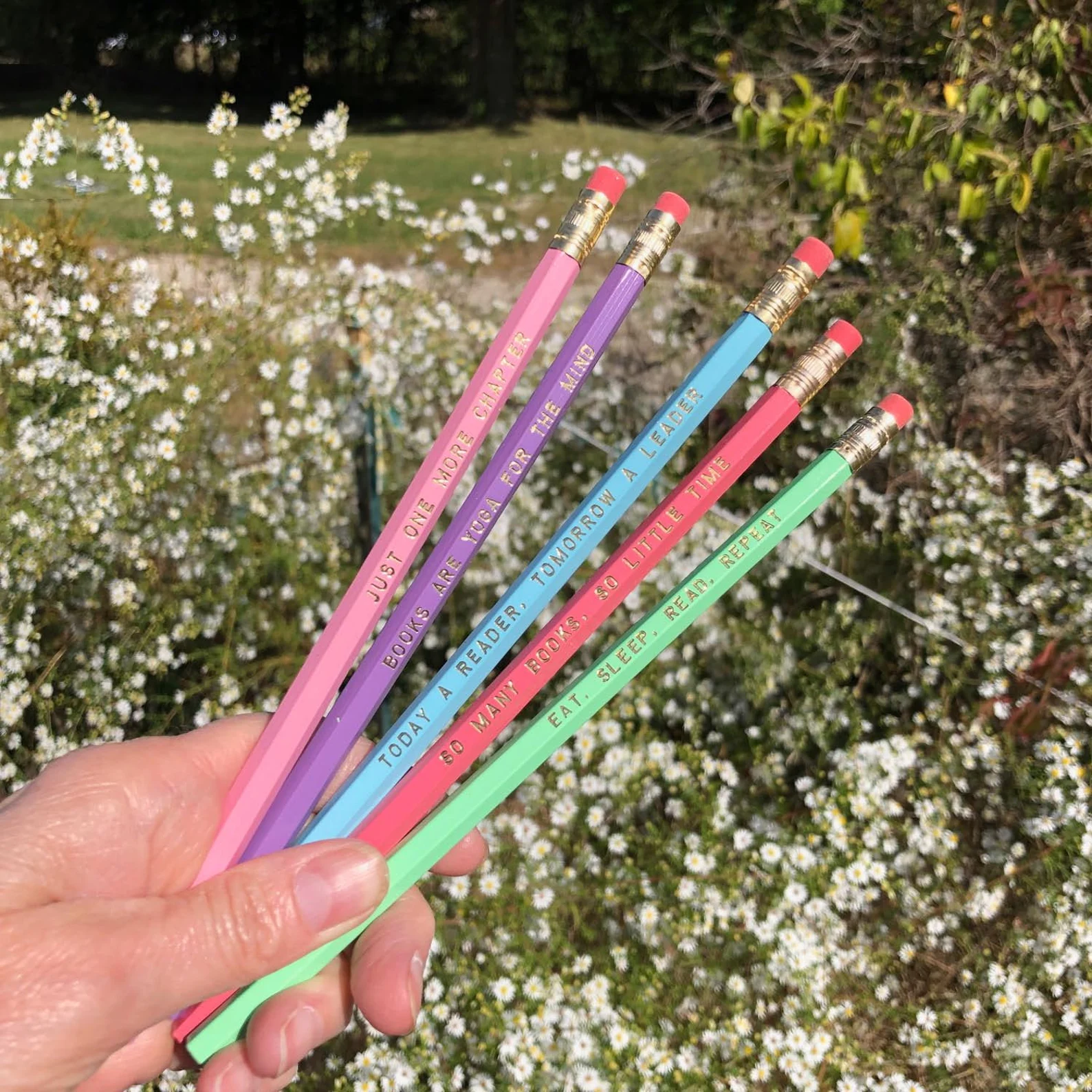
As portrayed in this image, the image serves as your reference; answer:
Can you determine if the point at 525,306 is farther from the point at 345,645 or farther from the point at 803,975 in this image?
the point at 803,975

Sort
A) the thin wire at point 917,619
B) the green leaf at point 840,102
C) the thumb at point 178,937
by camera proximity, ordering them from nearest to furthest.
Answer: the thumb at point 178,937
the thin wire at point 917,619
the green leaf at point 840,102

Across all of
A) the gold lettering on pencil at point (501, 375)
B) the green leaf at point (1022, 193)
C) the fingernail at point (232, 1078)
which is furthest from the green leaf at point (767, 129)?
the fingernail at point (232, 1078)

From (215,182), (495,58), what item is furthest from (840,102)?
(495,58)

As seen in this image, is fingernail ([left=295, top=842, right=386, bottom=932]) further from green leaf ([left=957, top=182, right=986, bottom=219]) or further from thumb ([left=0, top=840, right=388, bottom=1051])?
green leaf ([left=957, top=182, right=986, bottom=219])

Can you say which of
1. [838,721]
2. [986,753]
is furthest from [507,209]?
[986,753]

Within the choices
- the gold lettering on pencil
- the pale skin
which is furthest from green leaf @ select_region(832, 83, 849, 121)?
the pale skin

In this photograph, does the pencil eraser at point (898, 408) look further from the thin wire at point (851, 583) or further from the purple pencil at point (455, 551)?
the thin wire at point (851, 583)
